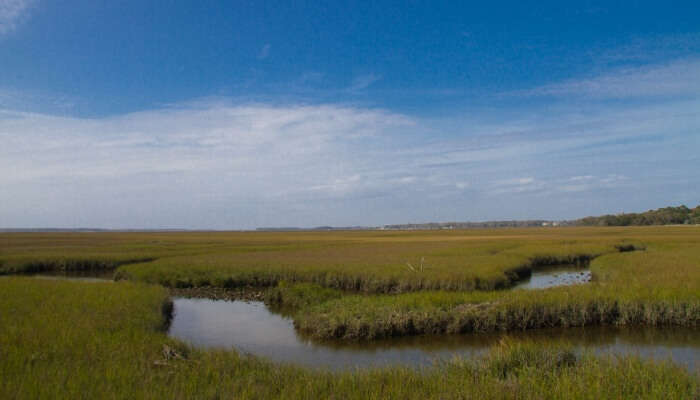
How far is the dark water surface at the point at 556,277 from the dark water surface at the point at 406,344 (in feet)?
31.7

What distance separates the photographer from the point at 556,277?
28.2 meters

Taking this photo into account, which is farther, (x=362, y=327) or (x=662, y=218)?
(x=662, y=218)

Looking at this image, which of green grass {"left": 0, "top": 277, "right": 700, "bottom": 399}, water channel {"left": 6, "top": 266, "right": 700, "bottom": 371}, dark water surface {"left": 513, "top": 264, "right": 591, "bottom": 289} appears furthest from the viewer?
dark water surface {"left": 513, "top": 264, "right": 591, "bottom": 289}

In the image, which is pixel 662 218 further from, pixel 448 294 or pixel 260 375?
pixel 260 375

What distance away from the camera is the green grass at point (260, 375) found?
708 centimetres

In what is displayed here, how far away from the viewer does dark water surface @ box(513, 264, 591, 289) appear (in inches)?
965

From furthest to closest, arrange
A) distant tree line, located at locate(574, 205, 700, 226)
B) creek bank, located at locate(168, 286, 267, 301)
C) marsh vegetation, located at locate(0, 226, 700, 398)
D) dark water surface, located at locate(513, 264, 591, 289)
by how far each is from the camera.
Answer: distant tree line, located at locate(574, 205, 700, 226) → dark water surface, located at locate(513, 264, 591, 289) → creek bank, located at locate(168, 286, 267, 301) → marsh vegetation, located at locate(0, 226, 700, 398)

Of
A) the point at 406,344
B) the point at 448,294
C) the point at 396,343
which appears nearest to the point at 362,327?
the point at 396,343

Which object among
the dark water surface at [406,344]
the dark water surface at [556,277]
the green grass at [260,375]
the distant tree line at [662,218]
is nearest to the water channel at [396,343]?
the dark water surface at [406,344]

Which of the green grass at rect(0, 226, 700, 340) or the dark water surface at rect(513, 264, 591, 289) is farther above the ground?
the green grass at rect(0, 226, 700, 340)

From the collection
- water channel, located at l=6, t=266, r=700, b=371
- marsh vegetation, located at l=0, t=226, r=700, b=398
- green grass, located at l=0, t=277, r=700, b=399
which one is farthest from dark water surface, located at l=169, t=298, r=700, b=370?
green grass, located at l=0, t=277, r=700, b=399

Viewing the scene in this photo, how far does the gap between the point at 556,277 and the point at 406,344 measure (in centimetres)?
1879

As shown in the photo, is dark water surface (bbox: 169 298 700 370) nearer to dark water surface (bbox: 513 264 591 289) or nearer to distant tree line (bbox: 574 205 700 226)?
dark water surface (bbox: 513 264 591 289)

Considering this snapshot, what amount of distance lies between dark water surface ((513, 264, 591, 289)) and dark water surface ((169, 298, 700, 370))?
381 inches
